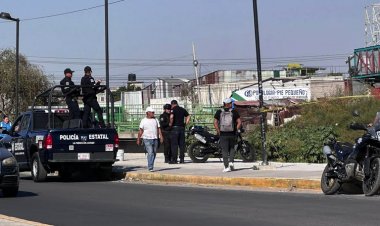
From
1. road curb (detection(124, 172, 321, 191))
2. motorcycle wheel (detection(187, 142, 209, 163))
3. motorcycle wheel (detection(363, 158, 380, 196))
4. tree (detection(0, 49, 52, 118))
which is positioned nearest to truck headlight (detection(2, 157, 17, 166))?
road curb (detection(124, 172, 321, 191))

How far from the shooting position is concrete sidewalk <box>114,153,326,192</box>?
14.4m

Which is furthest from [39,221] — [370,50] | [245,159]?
[370,50]

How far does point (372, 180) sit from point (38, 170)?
927cm

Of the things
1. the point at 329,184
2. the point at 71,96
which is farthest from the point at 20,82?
the point at 329,184

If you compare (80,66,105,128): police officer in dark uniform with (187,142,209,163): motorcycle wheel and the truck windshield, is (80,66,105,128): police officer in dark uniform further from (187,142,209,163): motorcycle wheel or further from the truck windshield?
(187,142,209,163): motorcycle wheel

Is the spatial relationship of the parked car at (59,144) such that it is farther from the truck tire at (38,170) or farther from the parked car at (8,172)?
the parked car at (8,172)

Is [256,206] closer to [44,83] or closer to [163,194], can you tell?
[163,194]

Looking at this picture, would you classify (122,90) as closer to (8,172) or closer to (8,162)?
(8,162)

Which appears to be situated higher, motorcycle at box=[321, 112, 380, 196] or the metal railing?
the metal railing

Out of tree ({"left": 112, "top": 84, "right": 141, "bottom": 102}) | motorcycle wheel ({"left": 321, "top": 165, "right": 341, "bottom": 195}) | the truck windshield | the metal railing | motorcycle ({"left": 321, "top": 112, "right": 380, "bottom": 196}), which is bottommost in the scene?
motorcycle wheel ({"left": 321, "top": 165, "right": 341, "bottom": 195})

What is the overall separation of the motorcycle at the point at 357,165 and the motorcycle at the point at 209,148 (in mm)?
6659

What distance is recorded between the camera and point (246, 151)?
784 inches

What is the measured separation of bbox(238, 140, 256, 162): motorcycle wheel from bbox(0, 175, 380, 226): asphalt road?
5.22 metres

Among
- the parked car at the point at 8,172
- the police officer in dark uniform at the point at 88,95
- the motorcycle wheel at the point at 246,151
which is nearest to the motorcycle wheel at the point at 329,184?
the parked car at the point at 8,172
